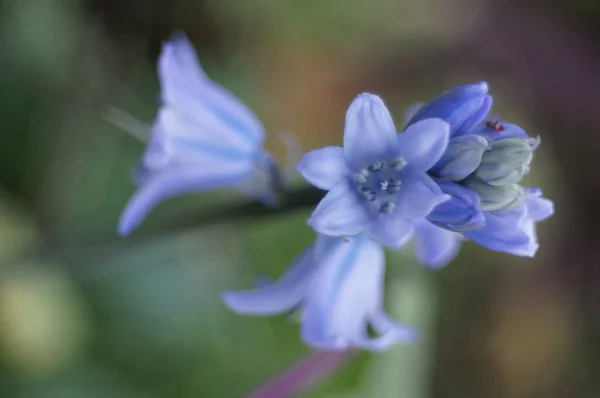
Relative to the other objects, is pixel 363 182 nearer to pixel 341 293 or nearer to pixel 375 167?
pixel 375 167

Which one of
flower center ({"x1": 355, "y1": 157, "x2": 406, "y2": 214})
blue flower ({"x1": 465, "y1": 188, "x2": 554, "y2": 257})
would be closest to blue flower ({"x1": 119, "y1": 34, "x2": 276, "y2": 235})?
flower center ({"x1": 355, "y1": 157, "x2": 406, "y2": 214})

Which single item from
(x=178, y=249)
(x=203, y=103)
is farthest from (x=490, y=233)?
(x=178, y=249)

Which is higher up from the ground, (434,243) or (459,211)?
(459,211)

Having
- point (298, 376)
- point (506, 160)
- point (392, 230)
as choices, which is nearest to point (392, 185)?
point (392, 230)

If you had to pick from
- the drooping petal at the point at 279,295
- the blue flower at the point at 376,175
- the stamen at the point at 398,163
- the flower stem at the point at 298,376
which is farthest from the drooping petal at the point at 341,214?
the flower stem at the point at 298,376

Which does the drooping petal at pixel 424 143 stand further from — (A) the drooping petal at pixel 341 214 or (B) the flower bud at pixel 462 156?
(A) the drooping petal at pixel 341 214
